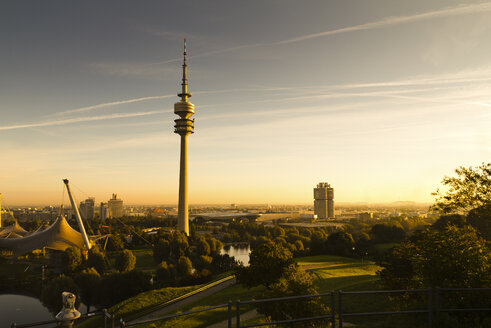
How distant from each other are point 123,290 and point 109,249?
2341 inches

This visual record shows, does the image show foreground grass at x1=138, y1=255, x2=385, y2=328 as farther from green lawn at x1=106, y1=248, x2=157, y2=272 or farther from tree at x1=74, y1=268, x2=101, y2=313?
green lawn at x1=106, y1=248, x2=157, y2=272

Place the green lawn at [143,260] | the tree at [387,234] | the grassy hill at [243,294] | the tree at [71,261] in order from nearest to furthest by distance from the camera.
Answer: the grassy hill at [243,294] → the tree at [71,261] → the green lawn at [143,260] → the tree at [387,234]

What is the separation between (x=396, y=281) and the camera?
82.0 ft

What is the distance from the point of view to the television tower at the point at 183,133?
469 feet

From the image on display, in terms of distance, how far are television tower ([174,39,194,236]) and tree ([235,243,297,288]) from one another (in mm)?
110085

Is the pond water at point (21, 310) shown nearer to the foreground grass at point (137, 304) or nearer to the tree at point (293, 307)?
the foreground grass at point (137, 304)

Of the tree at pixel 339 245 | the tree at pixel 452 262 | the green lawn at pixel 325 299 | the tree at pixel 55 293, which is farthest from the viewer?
the tree at pixel 339 245

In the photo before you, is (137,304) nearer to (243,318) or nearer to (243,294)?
(243,294)

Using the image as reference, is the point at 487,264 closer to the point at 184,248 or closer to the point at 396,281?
the point at 396,281

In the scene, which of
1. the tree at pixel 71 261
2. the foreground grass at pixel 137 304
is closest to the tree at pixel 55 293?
the foreground grass at pixel 137 304

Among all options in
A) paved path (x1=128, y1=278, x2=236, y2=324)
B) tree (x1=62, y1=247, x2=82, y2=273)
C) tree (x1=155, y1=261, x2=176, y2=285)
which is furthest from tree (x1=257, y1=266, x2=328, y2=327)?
tree (x1=62, y1=247, x2=82, y2=273)

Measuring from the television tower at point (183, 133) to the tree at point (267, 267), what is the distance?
11009 cm

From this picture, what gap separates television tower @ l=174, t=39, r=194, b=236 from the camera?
→ 143 m

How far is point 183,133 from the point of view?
478 ft
